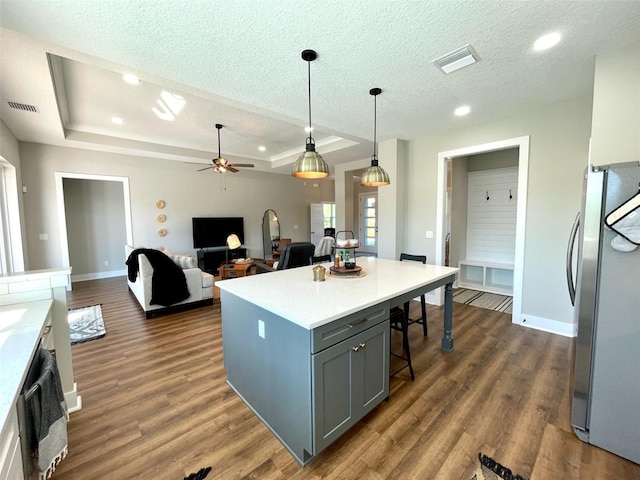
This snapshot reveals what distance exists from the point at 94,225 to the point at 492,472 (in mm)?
8262

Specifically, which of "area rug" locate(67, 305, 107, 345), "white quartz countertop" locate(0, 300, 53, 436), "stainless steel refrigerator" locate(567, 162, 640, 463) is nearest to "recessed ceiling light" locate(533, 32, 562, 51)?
"stainless steel refrigerator" locate(567, 162, 640, 463)

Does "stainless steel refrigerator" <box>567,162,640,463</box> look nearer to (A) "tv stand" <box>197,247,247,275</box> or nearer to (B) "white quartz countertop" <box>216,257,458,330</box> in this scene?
(B) "white quartz countertop" <box>216,257,458,330</box>

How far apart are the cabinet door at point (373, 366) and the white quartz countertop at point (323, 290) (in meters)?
0.23

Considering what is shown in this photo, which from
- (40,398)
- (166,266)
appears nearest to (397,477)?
(40,398)

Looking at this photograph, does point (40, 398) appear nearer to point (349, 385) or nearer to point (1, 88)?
point (349, 385)

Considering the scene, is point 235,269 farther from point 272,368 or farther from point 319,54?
point 319,54

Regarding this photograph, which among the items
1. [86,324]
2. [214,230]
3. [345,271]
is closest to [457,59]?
[345,271]

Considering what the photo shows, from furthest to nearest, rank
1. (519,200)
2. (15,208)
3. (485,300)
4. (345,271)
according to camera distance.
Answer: (485,300)
(15,208)
(519,200)
(345,271)

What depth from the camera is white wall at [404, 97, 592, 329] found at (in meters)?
3.08

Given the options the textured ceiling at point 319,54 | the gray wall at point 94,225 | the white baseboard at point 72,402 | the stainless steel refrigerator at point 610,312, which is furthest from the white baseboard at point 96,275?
the stainless steel refrigerator at point 610,312

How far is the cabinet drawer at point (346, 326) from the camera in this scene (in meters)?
1.47

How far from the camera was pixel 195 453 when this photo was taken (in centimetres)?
165

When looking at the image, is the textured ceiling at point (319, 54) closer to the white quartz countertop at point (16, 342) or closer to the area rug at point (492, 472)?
the white quartz countertop at point (16, 342)

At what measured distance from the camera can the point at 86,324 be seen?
11.8ft
